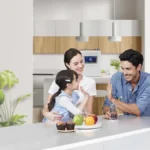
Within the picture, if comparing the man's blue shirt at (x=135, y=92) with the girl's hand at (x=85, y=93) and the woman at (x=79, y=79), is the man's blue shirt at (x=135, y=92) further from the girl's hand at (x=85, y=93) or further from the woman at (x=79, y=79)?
the girl's hand at (x=85, y=93)

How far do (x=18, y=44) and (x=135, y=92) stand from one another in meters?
2.16

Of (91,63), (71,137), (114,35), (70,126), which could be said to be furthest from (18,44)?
(114,35)

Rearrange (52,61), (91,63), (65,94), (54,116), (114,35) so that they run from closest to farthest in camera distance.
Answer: (54,116)
(65,94)
(91,63)
(114,35)
(52,61)

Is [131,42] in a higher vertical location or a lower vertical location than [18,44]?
higher

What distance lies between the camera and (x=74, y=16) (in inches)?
435

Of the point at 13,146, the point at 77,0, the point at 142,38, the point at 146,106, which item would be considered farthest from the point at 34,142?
the point at 77,0

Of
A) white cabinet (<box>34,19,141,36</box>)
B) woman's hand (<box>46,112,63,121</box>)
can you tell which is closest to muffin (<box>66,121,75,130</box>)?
woman's hand (<box>46,112,63,121</box>)

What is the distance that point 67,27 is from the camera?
1062 cm

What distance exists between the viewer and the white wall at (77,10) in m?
11.0

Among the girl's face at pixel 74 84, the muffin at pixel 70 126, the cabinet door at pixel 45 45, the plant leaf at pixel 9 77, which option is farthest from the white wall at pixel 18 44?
the cabinet door at pixel 45 45

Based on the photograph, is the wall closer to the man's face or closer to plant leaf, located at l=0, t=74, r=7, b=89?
plant leaf, located at l=0, t=74, r=7, b=89

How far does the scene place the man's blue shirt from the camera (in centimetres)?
411

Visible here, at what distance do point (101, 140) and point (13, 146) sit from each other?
55cm

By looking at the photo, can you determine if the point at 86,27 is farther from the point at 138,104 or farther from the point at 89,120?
the point at 89,120
